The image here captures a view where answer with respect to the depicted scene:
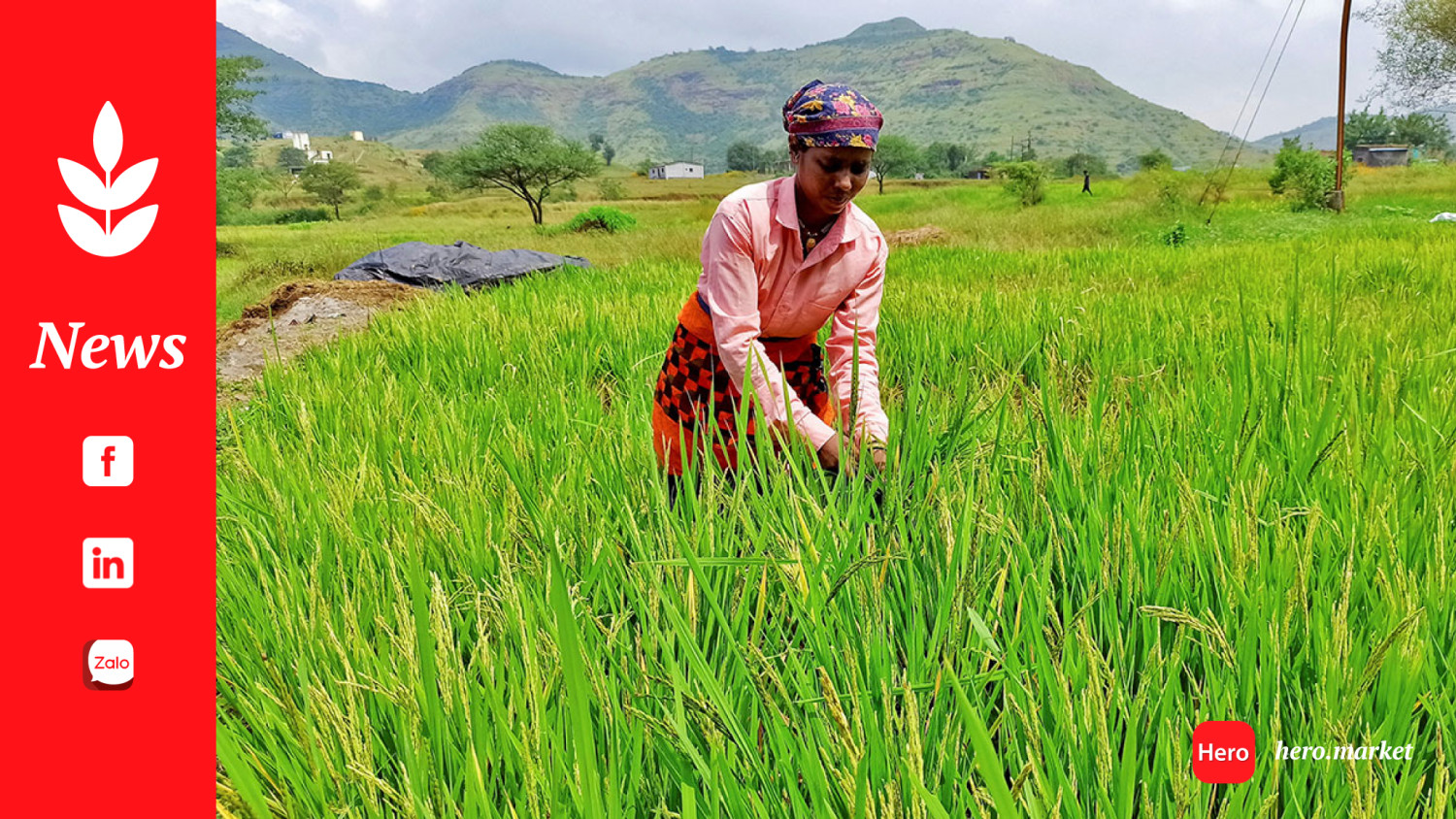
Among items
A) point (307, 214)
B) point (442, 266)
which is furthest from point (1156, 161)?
point (307, 214)

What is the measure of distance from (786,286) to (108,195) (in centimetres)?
139

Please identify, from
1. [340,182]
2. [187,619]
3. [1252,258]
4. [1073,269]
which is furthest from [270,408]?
[340,182]

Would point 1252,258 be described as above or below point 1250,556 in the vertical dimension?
above

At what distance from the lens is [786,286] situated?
6.64 ft

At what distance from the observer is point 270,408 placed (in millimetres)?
2895

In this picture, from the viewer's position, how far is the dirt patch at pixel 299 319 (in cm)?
605

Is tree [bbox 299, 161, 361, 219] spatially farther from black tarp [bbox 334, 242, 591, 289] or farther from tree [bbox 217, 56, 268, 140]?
black tarp [bbox 334, 242, 591, 289]

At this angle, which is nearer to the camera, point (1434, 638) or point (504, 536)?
point (1434, 638)

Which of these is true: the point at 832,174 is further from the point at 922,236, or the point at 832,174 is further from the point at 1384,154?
the point at 1384,154

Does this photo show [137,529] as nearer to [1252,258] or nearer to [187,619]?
[187,619]

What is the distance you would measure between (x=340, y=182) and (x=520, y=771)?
7369 centimetres

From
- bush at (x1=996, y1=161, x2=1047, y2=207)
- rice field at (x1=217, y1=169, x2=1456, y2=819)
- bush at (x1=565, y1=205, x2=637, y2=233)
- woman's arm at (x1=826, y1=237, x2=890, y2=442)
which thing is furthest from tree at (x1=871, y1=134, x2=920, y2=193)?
rice field at (x1=217, y1=169, x2=1456, y2=819)

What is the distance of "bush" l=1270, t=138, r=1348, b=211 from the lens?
18625mm

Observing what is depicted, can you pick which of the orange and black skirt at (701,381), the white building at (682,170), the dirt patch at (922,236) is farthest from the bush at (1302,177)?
the white building at (682,170)
